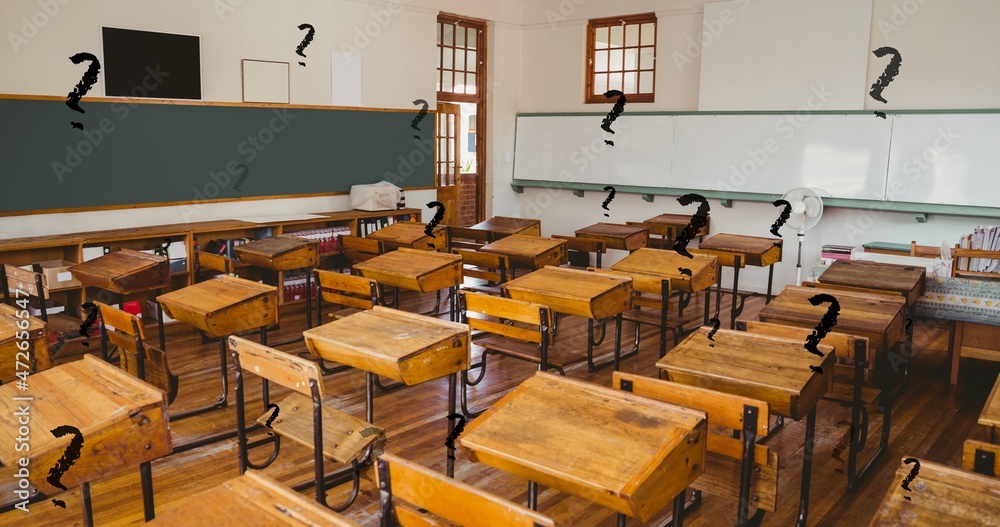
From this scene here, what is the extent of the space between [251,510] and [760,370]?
1.92 metres

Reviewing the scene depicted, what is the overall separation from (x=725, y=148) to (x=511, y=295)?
4750mm

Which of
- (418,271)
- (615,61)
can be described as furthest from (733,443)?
(615,61)

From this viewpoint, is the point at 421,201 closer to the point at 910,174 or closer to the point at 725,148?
the point at 725,148

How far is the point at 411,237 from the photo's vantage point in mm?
6941

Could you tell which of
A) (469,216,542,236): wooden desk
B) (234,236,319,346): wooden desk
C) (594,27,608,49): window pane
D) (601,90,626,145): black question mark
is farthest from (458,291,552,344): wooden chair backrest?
(594,27,608,49): window pane

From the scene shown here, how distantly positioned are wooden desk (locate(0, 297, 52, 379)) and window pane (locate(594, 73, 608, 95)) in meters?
7.67

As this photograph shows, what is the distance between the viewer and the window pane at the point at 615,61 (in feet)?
31.8

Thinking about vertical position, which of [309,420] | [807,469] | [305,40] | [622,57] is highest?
[622,57]

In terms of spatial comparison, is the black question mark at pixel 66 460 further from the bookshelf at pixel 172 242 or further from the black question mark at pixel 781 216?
the black question mark at pixel 781 216

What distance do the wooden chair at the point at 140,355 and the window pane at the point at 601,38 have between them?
7.32 metres

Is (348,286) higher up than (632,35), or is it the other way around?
(632,35)

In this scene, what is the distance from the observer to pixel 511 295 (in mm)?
4684

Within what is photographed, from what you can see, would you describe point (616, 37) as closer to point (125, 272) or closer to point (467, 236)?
point (467, 236)

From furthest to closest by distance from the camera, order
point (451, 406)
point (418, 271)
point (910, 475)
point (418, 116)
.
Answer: point (418, 116), point (418, 271), point (451, 406), point (910, 475)
